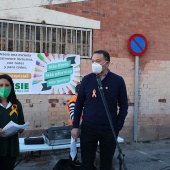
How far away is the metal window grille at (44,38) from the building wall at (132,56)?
0.90ft

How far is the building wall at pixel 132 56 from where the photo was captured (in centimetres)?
726

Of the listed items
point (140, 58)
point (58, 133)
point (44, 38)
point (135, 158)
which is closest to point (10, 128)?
point (58, 133)

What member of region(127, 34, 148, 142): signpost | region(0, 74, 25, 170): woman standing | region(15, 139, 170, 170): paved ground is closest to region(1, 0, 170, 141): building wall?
region(127, 34, 148, 142): signpost

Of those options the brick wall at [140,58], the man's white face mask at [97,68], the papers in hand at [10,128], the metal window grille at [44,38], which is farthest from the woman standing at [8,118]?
the brick wall at [140,58]

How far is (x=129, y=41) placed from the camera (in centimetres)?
782

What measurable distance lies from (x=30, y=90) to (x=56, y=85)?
700 mm

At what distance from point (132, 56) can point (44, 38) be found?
2.65 metres

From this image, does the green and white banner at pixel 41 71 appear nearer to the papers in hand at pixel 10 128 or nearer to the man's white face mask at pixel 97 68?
the papers in hand at pixel 10 128

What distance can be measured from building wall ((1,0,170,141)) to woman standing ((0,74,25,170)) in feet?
11.7

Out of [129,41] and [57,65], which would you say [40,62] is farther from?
[129,41]

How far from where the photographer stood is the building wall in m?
7.26

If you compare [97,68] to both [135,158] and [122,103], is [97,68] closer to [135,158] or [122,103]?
[122,103]

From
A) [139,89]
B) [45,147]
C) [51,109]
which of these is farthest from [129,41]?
[45,147]

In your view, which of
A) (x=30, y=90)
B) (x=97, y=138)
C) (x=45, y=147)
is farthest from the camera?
(x=30, y=90)
